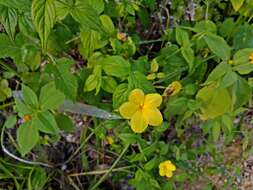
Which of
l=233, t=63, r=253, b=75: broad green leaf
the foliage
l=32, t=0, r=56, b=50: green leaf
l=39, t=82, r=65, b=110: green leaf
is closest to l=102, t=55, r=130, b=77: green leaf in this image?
the foliage

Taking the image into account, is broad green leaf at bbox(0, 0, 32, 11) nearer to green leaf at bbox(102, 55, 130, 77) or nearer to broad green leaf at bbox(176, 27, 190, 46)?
green leaf at bbox(102, 55, 130, 77)

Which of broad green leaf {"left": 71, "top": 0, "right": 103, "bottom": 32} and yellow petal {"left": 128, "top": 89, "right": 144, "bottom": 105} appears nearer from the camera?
broad green leaf {"left": 71, "top": 0, "right": 103, "bottom": 32}

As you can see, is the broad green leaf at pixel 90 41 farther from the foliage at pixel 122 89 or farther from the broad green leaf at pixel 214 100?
the broad green leaf at pixel 214 100

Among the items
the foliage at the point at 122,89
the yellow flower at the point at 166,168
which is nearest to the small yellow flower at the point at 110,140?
the foliage at the point at 122,89

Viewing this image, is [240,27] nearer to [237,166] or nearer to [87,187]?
[237,166]

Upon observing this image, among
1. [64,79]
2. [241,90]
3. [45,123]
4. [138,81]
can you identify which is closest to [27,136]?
[45,123]

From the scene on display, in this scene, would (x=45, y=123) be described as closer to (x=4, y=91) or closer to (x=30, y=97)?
(x=30, y=97)
